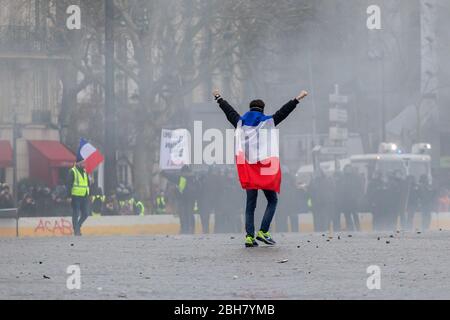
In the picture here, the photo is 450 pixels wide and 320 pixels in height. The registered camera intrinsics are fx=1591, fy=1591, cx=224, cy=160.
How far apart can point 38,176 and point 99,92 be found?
23.9 ft

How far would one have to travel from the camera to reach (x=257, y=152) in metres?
15.1

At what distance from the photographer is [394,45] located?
50594mm

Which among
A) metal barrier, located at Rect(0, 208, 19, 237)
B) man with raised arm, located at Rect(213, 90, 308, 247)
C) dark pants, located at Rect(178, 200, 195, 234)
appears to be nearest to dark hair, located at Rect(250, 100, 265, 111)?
man with raised arm, located at Rect(213, 90, 308, 247)

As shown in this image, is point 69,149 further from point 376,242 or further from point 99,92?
point 376,242

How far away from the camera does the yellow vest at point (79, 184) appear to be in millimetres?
25172

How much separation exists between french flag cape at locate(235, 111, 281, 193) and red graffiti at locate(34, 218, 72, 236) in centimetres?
1531

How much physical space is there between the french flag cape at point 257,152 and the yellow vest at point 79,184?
33.5 feet

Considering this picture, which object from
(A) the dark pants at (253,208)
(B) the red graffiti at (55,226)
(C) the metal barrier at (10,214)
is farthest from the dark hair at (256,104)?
(B) the red graffiti at (55,226)

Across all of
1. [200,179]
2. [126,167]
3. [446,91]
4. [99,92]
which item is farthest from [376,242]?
[126,167]

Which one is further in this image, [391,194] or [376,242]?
[391,194]

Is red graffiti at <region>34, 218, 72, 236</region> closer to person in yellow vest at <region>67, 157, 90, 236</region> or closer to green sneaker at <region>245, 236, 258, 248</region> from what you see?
person in yellow vest at <region>67, 157, 90, 236</region>

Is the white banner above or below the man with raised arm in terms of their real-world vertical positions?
below

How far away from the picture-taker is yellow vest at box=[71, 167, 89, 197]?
25.2 m

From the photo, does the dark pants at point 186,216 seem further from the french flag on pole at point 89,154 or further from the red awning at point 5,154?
the red awning at point 5,154
